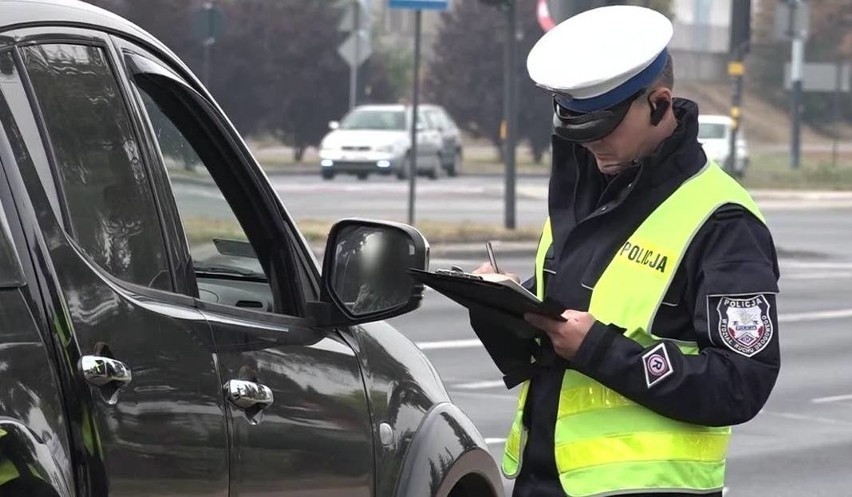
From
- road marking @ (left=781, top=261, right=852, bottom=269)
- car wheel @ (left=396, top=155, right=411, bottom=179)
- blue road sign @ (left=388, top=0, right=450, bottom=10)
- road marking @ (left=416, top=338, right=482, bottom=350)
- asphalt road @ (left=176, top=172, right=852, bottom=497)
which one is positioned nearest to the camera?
asphalt road @ (left=176, top=172, right=852, bottom=497)

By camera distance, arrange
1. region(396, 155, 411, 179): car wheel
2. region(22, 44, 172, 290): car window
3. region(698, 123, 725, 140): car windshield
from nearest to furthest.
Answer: region(22, 44, 172, 290): car window → region(396, 155, 411, 179): car wheel → region(698, 123, 725, 140): car windshield

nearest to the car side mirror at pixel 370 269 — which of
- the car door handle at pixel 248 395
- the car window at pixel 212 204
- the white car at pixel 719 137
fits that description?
the car window at pixel 212 204

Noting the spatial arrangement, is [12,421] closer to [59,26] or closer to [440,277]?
[59,26]

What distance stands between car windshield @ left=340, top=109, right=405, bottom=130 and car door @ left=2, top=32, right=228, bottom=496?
3677cm

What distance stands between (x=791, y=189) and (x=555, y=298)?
136 ft

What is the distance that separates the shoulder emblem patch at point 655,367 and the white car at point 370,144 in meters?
36.1

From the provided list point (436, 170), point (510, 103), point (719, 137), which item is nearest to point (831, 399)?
point (510, 103)

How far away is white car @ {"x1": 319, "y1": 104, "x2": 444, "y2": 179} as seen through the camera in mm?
39812

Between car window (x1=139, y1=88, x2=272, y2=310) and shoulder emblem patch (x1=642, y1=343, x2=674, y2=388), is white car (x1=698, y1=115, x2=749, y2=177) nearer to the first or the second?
car window (x1=139, y1=88, x2=272, y2=310)

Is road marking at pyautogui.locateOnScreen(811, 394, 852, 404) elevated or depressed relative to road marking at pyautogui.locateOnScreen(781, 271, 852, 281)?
elevated

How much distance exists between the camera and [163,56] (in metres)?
3.61

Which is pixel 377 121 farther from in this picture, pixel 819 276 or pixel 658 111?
pixel 658 111

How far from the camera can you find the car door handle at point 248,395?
3.36 metres

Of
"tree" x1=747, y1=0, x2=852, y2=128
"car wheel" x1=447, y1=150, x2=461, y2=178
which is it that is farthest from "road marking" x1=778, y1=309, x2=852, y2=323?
"tree" x1=747, y1=0, x2=852, y2=128
